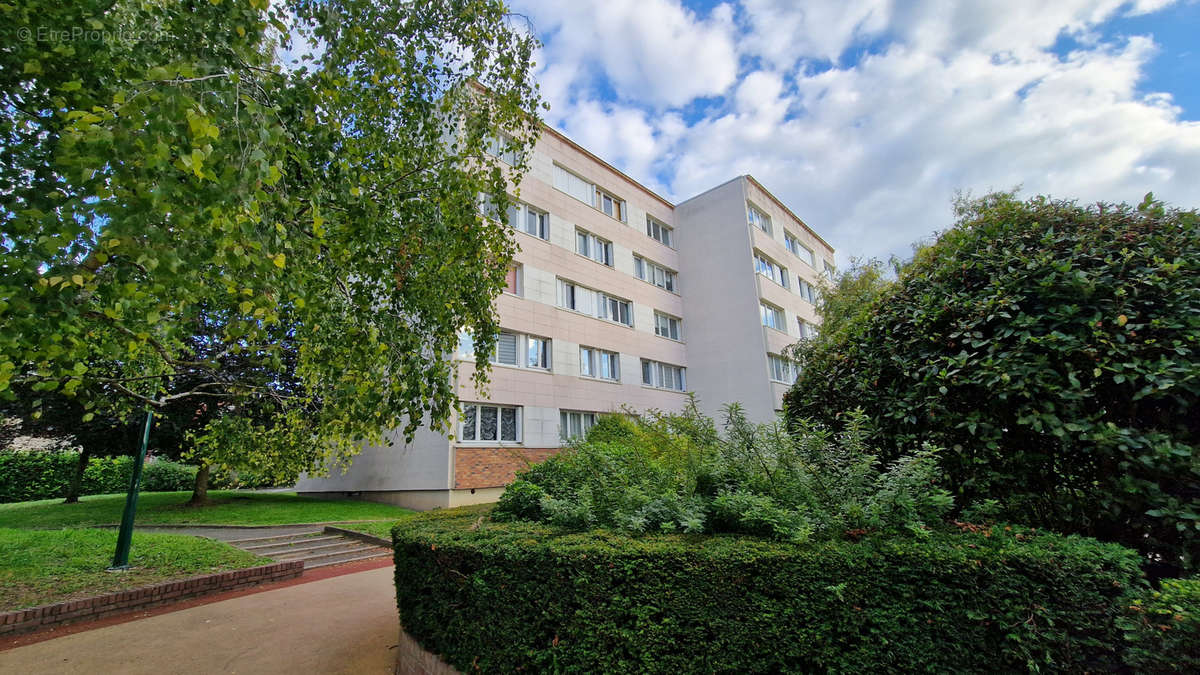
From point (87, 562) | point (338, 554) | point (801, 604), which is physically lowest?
point (338, 554)

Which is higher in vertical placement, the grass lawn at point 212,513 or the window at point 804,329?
the window at point 804,329

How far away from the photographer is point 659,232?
26.8m

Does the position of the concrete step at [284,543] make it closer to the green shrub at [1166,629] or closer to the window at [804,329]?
the green shrub at [1166,629]

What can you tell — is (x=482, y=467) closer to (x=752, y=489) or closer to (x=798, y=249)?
(x=752, y=489)

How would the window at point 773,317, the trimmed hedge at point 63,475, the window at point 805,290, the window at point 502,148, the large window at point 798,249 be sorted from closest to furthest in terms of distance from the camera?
the window at point 502,148 → the trimmed hedge at point 63,475 → the window at point 773,317 → the window at point 805,290 → the large window at point 798,249

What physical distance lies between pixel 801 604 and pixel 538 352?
52.9ft

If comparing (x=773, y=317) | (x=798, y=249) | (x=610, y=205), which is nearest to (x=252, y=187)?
(x=610, y=205)

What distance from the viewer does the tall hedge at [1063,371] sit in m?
3.10

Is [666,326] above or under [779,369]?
above

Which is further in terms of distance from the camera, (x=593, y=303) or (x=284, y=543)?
(x=593, y=303)

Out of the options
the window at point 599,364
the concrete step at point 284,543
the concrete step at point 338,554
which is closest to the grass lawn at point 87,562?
the concrete step at point 284,543

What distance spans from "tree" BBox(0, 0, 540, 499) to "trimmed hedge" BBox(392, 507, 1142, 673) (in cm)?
239

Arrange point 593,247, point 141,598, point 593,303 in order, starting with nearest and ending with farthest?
point 141,598 → point 593,303 → point 593,247

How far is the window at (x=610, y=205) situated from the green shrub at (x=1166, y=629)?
71.4 ft
